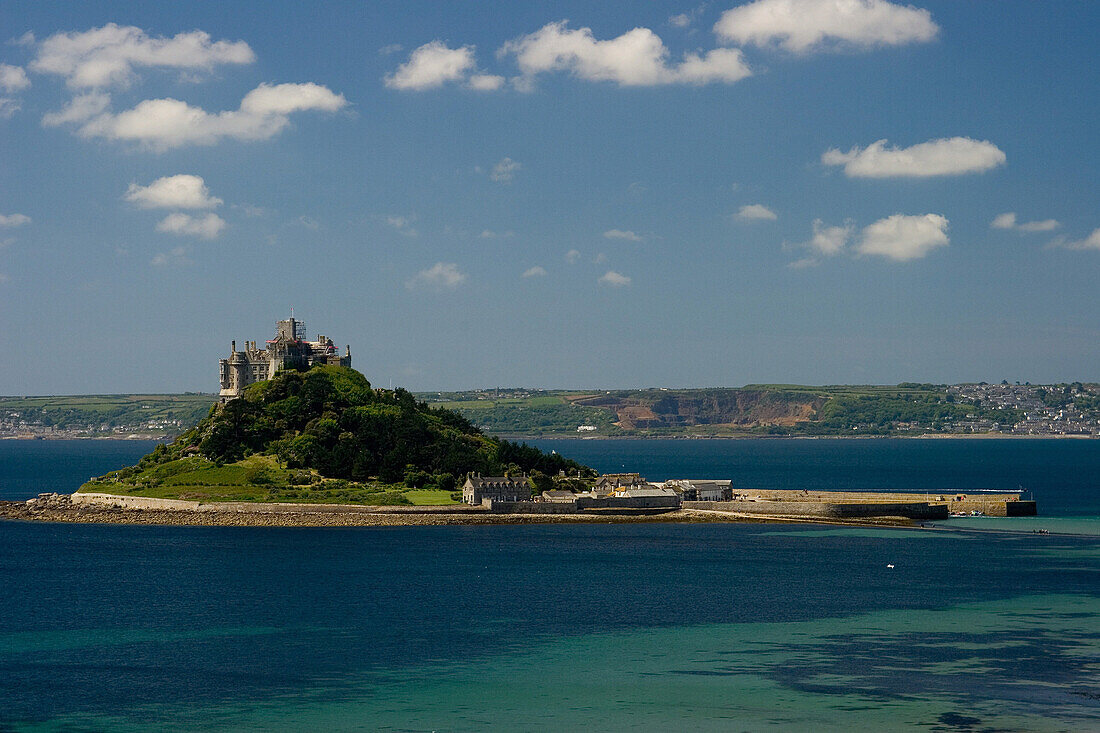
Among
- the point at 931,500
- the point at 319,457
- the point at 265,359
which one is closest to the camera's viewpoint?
the point at 931,500

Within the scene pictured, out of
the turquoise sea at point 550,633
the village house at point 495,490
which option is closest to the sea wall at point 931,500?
the turquoise sea at point 550,633

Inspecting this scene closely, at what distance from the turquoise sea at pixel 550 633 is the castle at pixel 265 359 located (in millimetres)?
58964

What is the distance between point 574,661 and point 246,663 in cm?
1634

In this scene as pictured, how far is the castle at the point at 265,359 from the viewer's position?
17388cm

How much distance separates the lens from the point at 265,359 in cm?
17562

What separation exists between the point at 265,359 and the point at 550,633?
→ 11418 cm

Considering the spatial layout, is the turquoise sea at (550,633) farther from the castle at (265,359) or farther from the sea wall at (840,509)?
the castle at (265,359)

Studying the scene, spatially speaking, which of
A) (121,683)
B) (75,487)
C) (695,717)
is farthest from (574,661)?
(75,487)

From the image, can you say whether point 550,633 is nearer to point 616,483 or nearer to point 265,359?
point 616,483

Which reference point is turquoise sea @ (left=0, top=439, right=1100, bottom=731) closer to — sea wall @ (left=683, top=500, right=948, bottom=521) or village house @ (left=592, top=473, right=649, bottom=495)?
sea wall @ (left=683, top=500, right=948, bottom=521)

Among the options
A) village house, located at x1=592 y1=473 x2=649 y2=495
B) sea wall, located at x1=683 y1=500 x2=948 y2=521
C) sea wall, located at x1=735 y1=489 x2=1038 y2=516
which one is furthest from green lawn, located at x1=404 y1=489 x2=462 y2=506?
sea wall, located at x1=735 y1=489 x2=1038 y2=516

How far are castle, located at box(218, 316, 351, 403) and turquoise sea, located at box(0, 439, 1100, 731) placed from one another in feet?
193

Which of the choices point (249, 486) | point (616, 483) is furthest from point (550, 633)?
point (616, 483)

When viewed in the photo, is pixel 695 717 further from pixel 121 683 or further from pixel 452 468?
pixel 452 468
